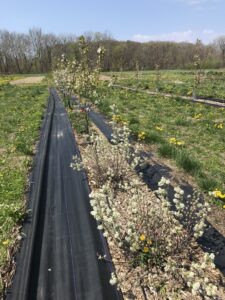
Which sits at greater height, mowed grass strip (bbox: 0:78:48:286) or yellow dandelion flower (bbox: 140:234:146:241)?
yellow dandelion flower (bbox: 140:234:146:241)

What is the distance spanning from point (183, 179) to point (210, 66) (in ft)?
232

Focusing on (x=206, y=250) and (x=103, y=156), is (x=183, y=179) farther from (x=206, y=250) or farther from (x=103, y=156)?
(x=206, y=250)

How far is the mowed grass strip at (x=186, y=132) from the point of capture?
8.77 m

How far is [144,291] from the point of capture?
4461mm

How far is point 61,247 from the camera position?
5.57m

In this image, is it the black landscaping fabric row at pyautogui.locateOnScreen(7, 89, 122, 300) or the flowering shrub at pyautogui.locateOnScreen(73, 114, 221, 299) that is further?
the black landscaping fabric row at pyautogui.locateOnScreen(7, 89, 122, 300)

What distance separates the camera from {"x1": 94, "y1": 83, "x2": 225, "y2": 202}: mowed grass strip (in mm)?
8773

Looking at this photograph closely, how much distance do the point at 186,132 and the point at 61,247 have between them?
9.14 m

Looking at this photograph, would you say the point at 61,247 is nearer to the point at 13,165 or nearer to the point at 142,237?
the point at 142,237

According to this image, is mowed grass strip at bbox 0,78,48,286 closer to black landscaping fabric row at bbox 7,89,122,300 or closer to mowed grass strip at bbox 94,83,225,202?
black landscaping fabric row at bbox 7,89,122,300

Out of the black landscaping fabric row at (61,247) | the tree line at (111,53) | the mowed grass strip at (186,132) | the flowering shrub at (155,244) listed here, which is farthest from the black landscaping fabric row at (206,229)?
the tree line at (111,53)

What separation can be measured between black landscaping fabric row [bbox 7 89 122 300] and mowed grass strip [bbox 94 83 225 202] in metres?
3.14

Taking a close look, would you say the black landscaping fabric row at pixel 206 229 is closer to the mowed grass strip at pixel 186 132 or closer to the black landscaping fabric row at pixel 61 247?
the mowed grass strip at pixel 186 132

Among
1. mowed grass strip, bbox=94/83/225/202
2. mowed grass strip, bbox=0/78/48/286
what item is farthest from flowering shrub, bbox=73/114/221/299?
mowed grass strip, bbox=94/83/225/202
